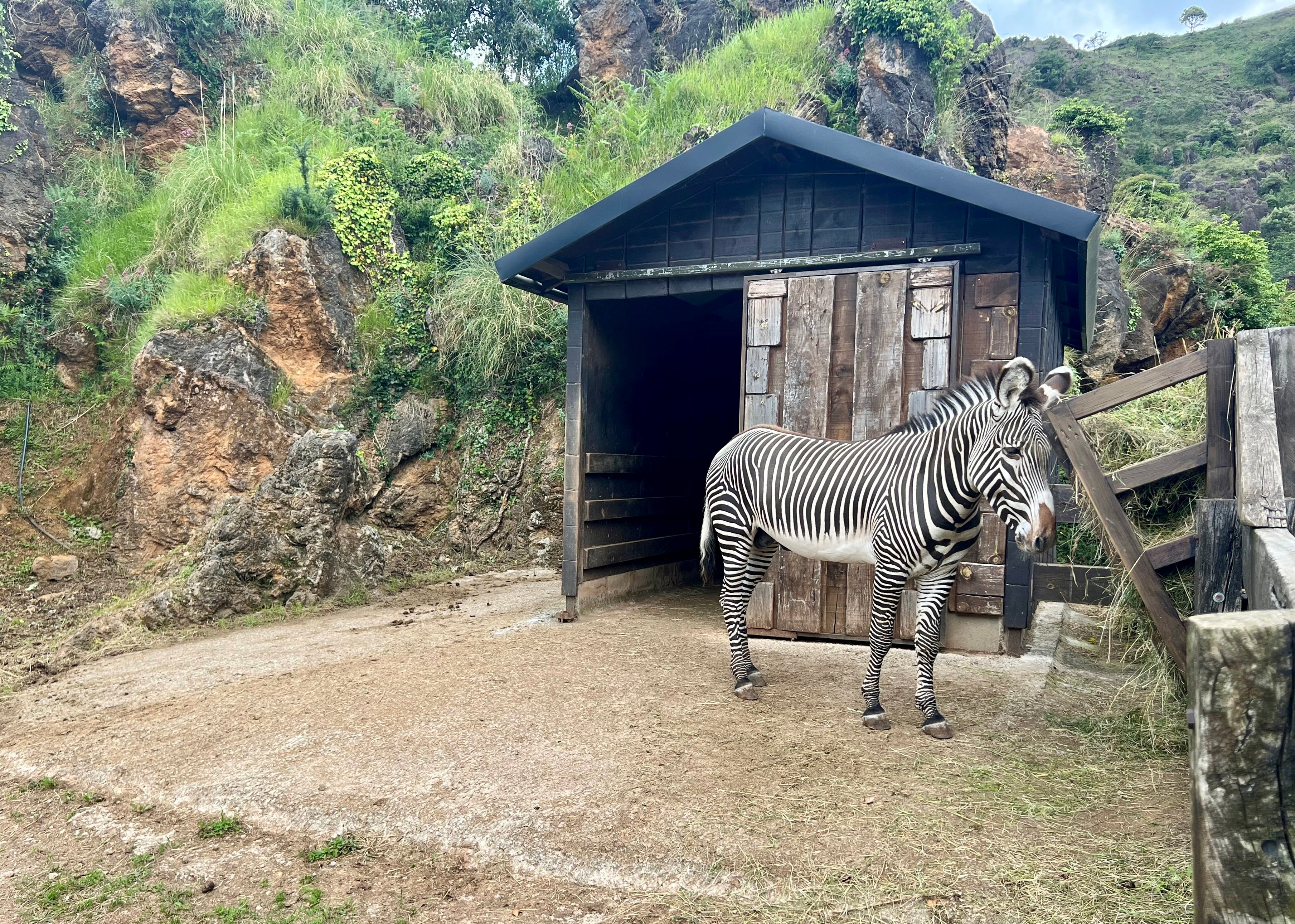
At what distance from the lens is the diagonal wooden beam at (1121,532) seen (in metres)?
3.92

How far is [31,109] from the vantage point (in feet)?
40.0

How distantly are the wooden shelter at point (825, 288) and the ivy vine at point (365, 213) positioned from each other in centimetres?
479

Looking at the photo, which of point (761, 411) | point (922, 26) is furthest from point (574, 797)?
point (922, 26)

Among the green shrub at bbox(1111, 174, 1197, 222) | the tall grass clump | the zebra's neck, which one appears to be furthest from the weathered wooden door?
the green shrub at bbox(1111, 174, 1197, 222)

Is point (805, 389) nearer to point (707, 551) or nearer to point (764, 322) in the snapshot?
point (764, 322)

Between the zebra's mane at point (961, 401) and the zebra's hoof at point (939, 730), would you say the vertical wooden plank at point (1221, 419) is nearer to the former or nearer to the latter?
the zebra's mane at point (961, 401)

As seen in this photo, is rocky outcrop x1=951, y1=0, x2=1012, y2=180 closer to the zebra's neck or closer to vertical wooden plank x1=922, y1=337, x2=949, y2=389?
vertical wooden plank x1=922, y1=337, x2=949, y2=389

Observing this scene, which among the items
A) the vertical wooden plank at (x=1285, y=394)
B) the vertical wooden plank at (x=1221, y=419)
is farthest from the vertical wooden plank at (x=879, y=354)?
the vertical wooden plank at (x=1285, y=394)

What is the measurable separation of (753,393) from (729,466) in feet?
4.64

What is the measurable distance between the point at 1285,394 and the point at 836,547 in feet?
7.84

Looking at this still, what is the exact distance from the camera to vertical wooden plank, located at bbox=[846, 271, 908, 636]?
6258 mm

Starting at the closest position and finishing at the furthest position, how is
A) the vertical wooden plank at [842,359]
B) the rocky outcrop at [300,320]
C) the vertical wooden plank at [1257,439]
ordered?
the vertical wooden plank at [1257,439], the vertical wooden plank at [842,359], the rocky outcrop at [300,320]

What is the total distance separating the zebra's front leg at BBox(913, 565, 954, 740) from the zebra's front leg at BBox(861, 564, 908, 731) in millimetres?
147

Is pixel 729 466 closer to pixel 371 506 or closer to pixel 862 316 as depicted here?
pixel 862 316
